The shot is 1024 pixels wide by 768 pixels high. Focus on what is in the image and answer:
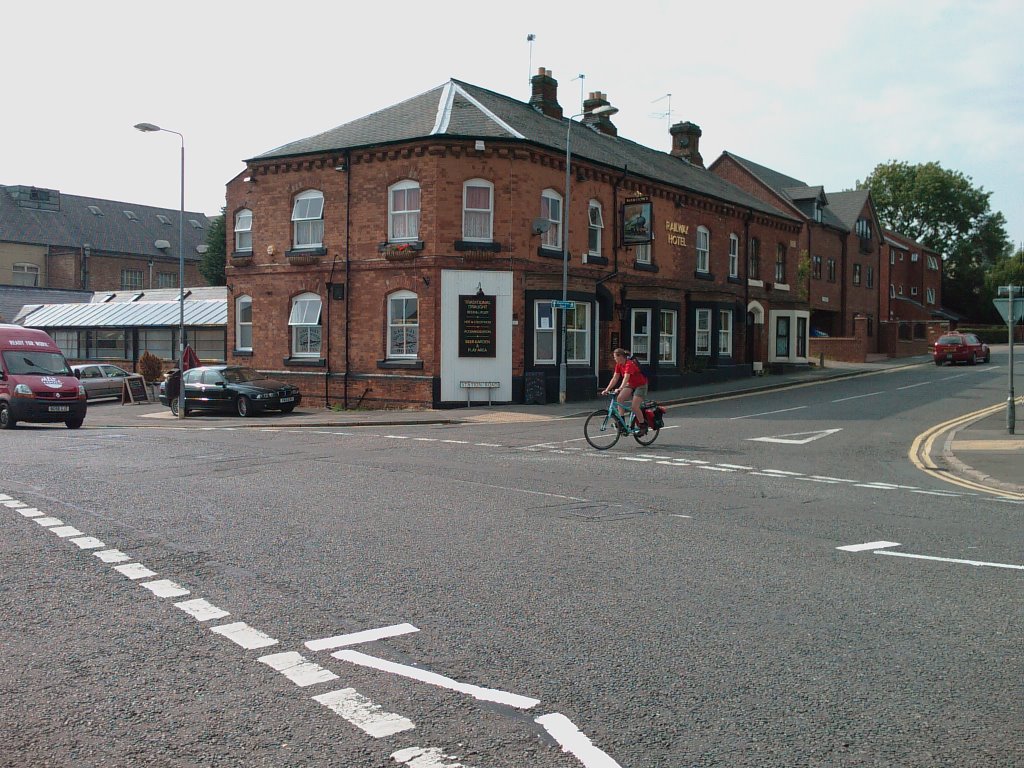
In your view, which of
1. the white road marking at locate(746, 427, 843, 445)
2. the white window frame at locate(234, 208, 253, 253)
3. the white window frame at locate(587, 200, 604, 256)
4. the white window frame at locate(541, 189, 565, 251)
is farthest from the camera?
the white window frame at locate(234, 208, 253, 253)

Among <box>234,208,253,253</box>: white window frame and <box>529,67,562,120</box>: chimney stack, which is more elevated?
<box>529,67,562,120</box>: chimney stack

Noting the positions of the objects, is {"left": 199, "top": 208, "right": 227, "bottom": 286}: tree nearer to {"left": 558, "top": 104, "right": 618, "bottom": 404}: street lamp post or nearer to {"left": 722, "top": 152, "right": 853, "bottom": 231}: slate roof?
{"left": 722, "top": 152, "right": 853, "bottom": 231}: slate roof

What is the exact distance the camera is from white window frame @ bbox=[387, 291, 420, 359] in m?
27.5

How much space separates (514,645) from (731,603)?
5.72 ft

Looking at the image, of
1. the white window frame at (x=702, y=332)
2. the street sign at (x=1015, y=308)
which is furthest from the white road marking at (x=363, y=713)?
the white window frame at (x=702, y=332)

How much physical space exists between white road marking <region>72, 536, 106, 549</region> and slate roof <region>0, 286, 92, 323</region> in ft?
164

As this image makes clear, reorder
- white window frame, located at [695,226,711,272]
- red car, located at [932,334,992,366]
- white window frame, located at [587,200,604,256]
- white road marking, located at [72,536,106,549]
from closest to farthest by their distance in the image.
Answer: white road marking, located at [72,536,106,549] < white window frame, located at [587,200,604,256] < white window frame, located at [695,226,711,272] < red car, located at [932,334,992,366]

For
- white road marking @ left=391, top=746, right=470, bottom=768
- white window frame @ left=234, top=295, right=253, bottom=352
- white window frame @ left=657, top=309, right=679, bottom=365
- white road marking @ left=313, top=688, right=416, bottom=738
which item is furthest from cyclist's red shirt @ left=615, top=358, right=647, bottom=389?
white window frame @ left=234, top=295, right=253, bottom=352

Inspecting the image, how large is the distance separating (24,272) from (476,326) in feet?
172

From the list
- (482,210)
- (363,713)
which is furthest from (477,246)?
(363,713)

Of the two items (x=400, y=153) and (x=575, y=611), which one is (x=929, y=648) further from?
(x=400, y=153)

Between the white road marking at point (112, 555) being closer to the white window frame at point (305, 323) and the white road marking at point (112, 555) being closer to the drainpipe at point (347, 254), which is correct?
the drainpipe at point (347, 254)

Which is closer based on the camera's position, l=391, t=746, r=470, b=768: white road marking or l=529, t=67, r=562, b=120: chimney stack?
l=391, t=746, r=470, b=768: white road marking

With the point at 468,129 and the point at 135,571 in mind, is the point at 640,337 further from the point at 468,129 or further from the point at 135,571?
the point at 135,571
